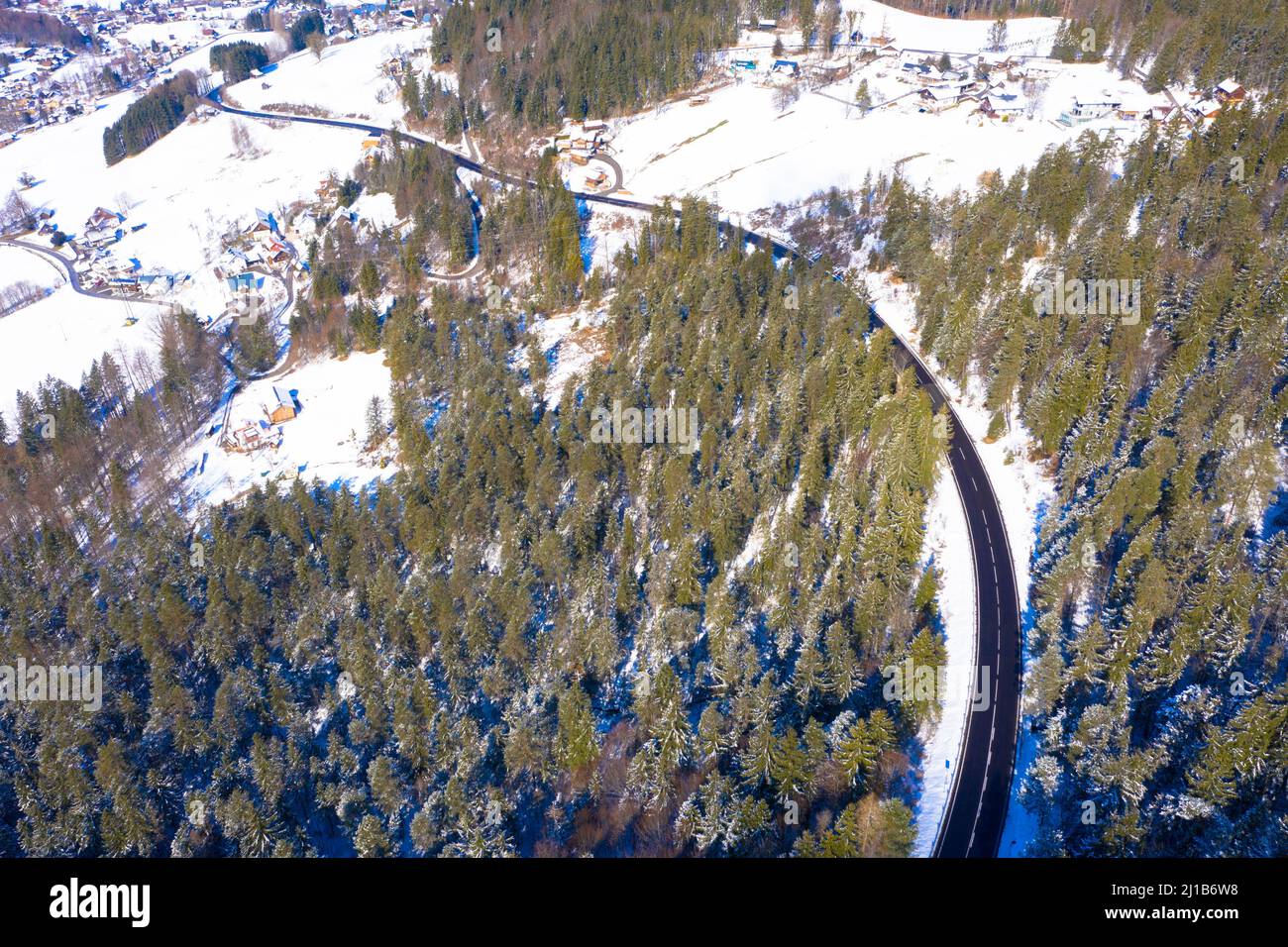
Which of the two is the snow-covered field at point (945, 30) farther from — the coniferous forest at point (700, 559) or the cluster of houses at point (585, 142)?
the cluster of houses at point (585, 142)

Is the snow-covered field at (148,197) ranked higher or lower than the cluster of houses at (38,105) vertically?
lower

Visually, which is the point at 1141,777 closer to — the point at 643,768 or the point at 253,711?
the point at 643,768

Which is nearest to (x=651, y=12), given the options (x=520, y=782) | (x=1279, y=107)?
(x=1279, y=107)

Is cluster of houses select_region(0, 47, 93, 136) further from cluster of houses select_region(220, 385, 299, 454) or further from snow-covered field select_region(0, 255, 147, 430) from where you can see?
cluster of houses select_region(220, 385, 299, 454)

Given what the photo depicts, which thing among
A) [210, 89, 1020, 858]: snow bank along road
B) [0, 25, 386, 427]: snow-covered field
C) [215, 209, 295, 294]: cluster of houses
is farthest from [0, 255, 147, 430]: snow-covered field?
[210, 89, 1020, 858]: snow bank along road

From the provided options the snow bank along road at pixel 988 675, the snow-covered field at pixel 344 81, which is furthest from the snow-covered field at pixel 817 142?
the snow-covered field at pixel 344 81

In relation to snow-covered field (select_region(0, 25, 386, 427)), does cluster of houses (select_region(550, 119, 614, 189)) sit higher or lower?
higher

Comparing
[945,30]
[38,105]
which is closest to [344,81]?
[38,105]
